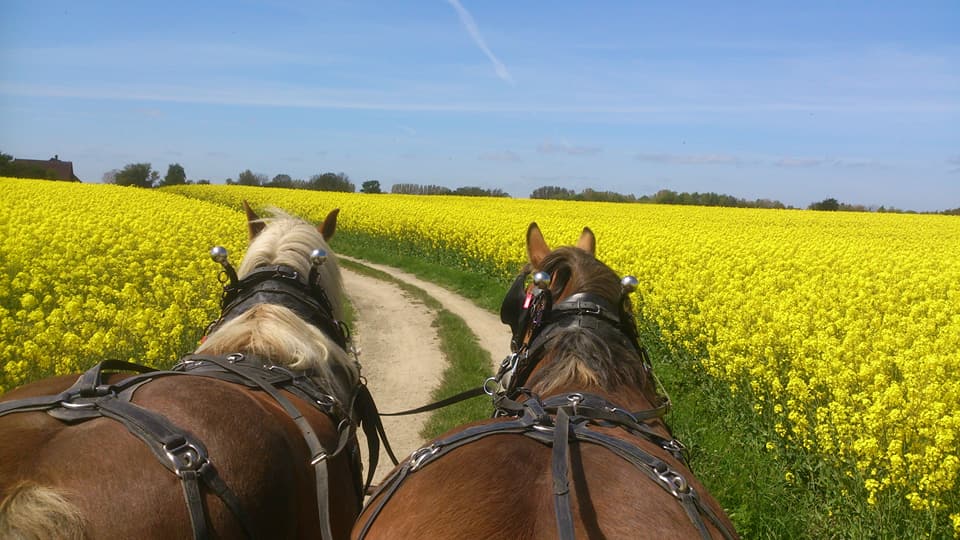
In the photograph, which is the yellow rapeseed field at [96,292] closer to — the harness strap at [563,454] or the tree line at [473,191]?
the harness strap at [563,454]

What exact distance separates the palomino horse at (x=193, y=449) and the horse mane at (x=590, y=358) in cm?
80

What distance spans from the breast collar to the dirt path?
9.51ft

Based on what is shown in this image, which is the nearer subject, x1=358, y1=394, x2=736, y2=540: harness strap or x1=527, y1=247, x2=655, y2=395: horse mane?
x1=358, y1=394, x2=736, y2=540: harness strap

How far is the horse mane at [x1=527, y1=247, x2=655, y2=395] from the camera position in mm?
2523

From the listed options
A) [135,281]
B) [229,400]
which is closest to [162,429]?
[229,400]

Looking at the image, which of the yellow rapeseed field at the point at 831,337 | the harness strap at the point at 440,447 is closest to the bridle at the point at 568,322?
the harness strap at the point at 440,447

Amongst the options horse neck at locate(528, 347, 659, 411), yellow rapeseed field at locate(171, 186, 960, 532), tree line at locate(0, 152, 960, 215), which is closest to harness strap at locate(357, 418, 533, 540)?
horse neck at locate(528, 347, 659, 411)

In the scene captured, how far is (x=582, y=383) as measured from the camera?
250 centimetres

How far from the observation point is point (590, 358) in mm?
2574

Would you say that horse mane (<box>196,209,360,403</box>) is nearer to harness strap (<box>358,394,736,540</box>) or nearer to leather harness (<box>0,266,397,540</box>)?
leather harness (<box>0,266,397,540</box>)

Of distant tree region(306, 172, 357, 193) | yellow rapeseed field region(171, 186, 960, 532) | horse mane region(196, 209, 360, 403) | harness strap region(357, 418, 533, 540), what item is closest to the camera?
harness strap region(357, 418, 533, 540)

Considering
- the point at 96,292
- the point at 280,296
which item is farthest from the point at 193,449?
the point at 96,292

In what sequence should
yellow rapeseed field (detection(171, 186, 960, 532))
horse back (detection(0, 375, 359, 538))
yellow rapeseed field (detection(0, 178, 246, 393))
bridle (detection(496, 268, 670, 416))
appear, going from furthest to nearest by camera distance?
yellow rapeseed field (detection(0, 178, 246, 393)), yellow rapeseed field (detection(171, 186, 960, 532)), bridle (detection(496, 268, 670, 416)), horse back (detection(0, 375, 359, 538))

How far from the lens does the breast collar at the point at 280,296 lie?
3.29m
